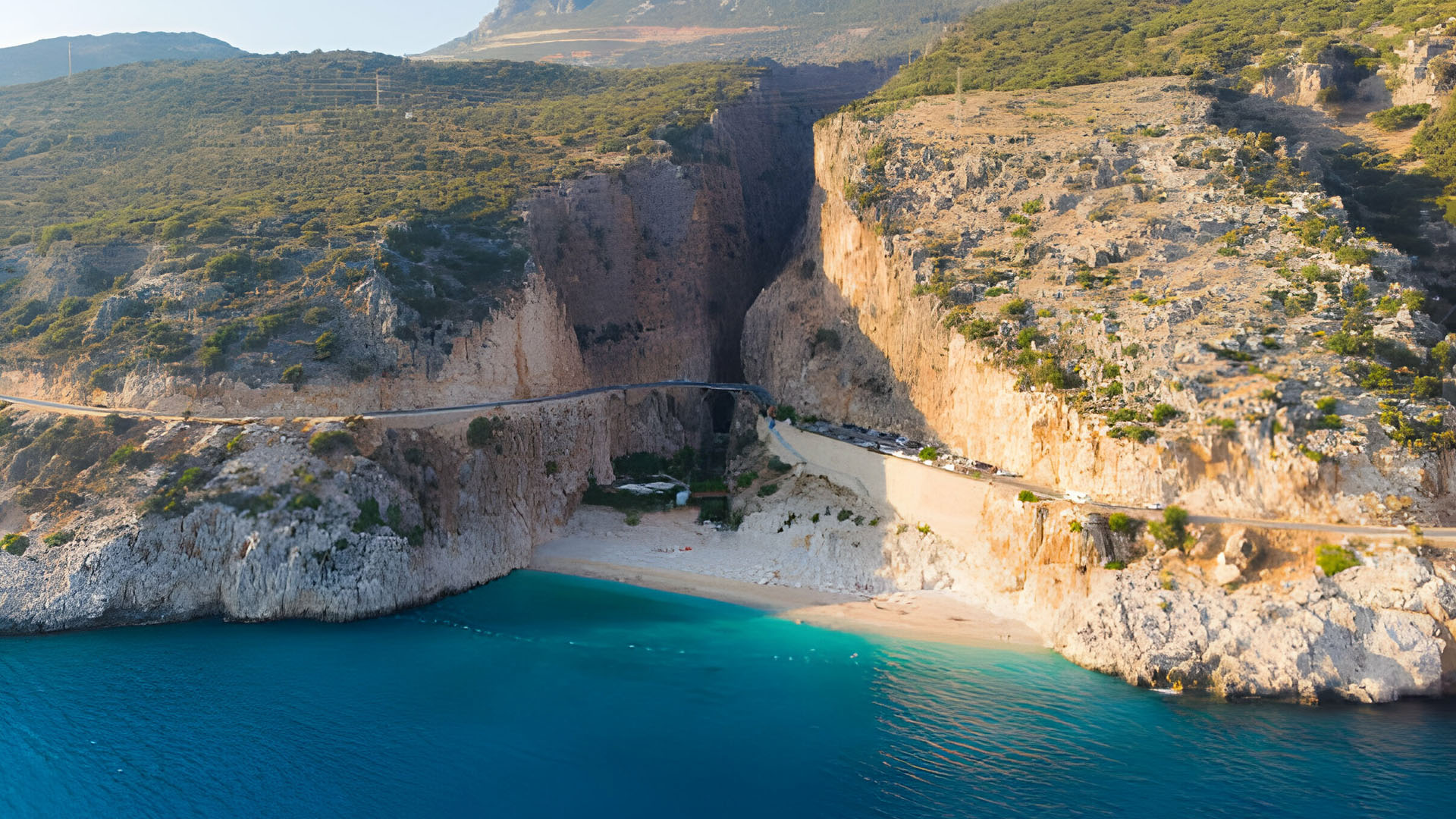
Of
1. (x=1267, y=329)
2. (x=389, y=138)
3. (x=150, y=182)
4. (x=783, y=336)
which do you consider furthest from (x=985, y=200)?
(x=150, y=182)

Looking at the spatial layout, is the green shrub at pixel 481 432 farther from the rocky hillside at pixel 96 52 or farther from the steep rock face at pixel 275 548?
the rocky hillside at pixel 96 52

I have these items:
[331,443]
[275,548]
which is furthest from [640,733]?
[331,443]

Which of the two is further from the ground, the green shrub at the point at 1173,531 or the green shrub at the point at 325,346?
the green shrub at the point at 325,346

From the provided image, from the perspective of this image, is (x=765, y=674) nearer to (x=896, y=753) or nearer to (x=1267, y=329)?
(x=896, y=753)

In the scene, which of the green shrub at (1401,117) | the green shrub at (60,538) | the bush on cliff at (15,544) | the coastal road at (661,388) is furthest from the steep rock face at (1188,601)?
the bush on cliff at (15,544)

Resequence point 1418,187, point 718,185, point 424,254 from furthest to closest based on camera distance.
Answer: point 718,185 → point 424,254 → point 1418,187

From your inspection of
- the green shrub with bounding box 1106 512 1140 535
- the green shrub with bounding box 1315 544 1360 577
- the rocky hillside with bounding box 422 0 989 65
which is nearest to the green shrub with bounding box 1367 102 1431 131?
the green shrub with bounding box 1315 544 1360 577

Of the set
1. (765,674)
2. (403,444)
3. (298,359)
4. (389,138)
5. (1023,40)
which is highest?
(1023,40)
